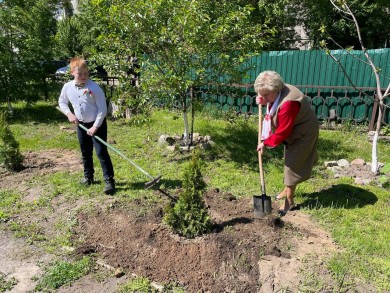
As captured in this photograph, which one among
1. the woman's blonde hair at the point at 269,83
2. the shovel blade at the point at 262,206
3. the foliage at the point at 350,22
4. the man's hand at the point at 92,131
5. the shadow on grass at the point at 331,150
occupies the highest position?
the foliage at the point at 350,22

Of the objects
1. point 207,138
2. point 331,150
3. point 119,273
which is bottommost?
point 119,273

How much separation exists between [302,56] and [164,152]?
16.1ft

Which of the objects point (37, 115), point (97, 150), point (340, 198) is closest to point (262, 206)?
point (340, 198)

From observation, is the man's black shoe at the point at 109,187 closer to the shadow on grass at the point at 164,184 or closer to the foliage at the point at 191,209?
the shadow on grass at the point at 164,184

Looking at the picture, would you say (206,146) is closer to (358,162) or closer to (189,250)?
(358,162)

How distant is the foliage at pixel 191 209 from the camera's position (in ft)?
11.1

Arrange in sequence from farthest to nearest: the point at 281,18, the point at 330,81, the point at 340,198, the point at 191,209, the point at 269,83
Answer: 1. the point at 281,18
2. the point at 330,81
3. the point at 340,198
4. the point at 269,83
5. the point at 191,209

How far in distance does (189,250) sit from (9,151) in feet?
12.5

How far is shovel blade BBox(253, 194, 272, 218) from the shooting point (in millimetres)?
3873

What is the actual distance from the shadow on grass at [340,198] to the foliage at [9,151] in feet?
14.8

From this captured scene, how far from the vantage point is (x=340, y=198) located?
4.54 m

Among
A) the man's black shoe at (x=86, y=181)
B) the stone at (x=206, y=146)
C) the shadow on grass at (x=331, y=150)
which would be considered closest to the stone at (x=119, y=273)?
the man's black shoe at (x=86, y=181)

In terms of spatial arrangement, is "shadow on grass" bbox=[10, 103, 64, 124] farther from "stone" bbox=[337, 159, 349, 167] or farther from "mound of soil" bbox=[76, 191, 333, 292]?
"stone" bbox=[337, 159, 349, 167]

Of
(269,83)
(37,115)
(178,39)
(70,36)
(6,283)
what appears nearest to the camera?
(6,283)
